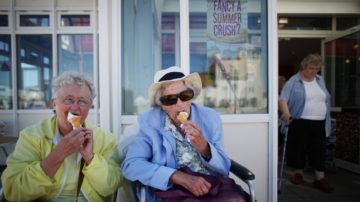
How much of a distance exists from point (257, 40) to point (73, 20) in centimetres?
431

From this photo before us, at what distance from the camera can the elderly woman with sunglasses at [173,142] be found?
1.49m

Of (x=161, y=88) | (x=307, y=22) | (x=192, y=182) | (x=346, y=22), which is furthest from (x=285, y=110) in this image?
(x=346, y=22)

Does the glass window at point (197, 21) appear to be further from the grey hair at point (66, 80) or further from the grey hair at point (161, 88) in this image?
the grey hair at point (66, 80)

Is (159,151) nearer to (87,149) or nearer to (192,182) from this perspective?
(192,182)

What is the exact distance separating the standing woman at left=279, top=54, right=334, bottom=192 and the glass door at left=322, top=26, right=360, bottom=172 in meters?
1.41

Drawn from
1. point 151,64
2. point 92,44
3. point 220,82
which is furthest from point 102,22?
point 92,44

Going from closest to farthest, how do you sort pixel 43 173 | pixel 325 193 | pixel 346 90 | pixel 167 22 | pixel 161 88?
pixel 43 173 → pixel 161 88 → pixel 167 22 → pixel 325 193 → pixel 346 90

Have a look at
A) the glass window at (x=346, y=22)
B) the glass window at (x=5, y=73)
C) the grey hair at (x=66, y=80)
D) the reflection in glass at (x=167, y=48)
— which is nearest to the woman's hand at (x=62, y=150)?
the grey hair at (x=66, y=80)

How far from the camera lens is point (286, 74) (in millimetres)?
12211

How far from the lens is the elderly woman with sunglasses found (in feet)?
4.89

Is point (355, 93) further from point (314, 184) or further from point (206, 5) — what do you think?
point (206, 5)

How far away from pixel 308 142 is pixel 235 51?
6.46ft

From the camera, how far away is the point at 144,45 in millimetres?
2545

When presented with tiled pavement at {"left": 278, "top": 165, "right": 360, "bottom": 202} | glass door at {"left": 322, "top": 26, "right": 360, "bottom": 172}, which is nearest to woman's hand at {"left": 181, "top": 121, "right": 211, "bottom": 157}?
tiled pavement at {"left": 278, "top": 165, "right": 360, "bottom": 202}
